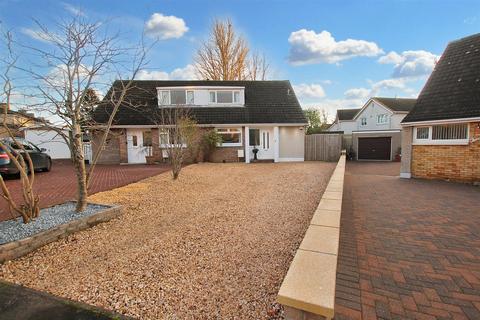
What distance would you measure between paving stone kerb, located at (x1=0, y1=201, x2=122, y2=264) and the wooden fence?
1504 centimetres

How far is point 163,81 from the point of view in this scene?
18.3m

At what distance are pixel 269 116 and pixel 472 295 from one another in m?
14.6

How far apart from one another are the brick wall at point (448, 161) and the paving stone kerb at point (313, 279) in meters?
8.47

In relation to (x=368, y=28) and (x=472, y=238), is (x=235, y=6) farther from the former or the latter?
(x=472, y=238)

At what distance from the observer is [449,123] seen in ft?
28.6

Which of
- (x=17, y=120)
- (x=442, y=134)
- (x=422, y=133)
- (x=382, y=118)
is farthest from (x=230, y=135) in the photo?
(x=382, y=118)

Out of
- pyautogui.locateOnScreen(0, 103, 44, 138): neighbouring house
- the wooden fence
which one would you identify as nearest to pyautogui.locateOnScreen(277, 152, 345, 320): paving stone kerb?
pyautogui.locateOnScreen(0, 103, 44, 138): neighbouring house

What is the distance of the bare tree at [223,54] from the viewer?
24219 millimetres

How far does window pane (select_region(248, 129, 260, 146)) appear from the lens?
16.5m

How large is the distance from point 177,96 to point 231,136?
483cm

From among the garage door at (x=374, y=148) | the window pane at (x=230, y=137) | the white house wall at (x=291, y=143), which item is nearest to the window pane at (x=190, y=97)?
the window pane at (x=230, y=137)

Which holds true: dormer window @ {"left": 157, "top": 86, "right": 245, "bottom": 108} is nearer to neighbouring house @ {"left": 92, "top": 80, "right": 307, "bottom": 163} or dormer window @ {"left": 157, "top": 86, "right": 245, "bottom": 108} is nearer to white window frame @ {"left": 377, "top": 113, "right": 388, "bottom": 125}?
neighbouring house @ {"left": 92, "top": 80, "right": 307, "bottom": 163}

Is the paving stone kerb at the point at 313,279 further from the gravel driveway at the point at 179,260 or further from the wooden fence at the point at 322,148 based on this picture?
the wooden fence at the point at 322,148

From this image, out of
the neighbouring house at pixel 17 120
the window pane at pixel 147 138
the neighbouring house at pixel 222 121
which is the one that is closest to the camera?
the neighbouring house at pixel 17 120
